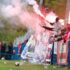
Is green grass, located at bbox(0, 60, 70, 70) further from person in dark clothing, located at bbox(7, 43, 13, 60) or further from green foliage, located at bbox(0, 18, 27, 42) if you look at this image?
green foliage, located at bbox(0, 18, 27, 42)

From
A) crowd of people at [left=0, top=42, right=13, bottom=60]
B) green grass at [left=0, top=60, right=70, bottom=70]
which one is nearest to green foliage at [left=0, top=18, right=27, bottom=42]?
crowd of people at [left=0, top=42, right=13, bottom=60]

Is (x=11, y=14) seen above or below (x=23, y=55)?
above

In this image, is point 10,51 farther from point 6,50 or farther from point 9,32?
point 9,32

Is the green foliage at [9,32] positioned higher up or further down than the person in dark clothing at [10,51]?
higher up

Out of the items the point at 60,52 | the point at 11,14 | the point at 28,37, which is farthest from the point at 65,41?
the point at 11,14

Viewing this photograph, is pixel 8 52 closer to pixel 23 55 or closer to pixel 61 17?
pixel 23 55

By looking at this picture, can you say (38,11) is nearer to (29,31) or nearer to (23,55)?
(29,31)

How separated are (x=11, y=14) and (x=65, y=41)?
87 centimetres

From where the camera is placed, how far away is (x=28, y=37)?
5.34 metres

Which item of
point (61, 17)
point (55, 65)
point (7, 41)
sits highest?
point (61, 17)

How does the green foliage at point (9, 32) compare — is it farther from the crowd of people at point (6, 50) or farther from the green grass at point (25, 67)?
the green grass at point (25, 67)

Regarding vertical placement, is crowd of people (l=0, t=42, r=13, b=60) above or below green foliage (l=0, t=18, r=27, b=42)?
below

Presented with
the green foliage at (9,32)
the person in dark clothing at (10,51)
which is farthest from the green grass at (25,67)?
the green foliage at (9,32)

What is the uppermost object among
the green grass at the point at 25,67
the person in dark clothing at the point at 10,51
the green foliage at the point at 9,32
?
the green foliage at the point at 9,32
